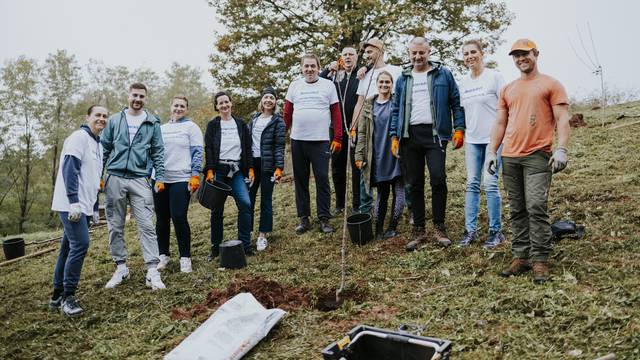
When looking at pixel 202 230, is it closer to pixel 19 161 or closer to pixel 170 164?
pixel 170 164

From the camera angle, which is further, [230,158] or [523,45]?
[230,158]

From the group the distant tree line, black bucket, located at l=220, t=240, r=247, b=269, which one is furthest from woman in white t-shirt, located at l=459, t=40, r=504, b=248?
the distant tree line

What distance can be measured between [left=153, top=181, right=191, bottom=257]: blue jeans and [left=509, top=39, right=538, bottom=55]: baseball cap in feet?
11.3

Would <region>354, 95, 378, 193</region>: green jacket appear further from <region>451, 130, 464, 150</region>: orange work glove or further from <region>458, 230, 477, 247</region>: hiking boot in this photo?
<region>458, 230, 477, 247</region>: hiking boot

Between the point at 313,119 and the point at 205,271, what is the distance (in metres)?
2.14

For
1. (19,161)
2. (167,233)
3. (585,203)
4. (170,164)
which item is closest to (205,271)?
(167,233)

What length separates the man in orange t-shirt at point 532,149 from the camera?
3.43m

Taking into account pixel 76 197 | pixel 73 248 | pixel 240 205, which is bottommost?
pixel 73 248

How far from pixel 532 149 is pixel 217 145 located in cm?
328

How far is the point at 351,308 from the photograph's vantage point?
11.5 feet

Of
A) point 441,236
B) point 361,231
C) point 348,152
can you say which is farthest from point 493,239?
point 348,152

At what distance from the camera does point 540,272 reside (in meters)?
3.46

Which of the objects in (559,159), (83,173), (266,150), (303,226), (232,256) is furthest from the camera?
(303,226)

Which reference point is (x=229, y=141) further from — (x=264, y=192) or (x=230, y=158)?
(x=264, y=192)
